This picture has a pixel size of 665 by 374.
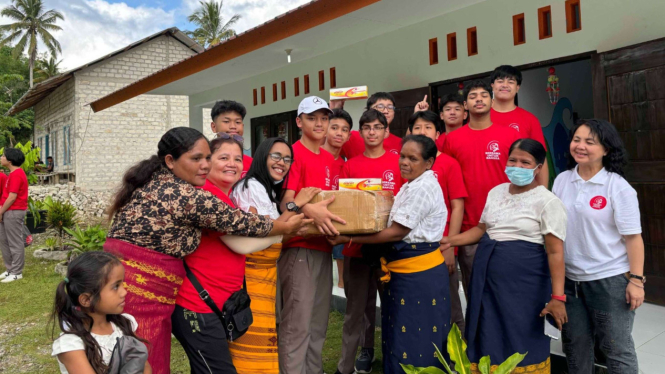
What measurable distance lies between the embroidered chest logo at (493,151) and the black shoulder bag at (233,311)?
1861 mm

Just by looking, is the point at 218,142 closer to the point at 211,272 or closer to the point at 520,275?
the point at 211,272

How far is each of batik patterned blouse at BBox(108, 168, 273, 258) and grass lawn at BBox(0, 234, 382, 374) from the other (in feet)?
3.42

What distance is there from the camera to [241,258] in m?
2.31

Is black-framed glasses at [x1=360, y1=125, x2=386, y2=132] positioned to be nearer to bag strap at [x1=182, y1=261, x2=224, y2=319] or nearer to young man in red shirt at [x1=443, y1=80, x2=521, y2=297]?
young man in red shirt at [x1=443, y1=80, x2=521, y2=297]

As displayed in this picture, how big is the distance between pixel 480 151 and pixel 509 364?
143 cm

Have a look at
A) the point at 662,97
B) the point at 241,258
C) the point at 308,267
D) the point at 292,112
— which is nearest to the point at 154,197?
the point at 241,258

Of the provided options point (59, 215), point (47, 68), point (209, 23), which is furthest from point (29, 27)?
point (59, 215)

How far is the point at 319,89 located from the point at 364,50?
3.92 ft

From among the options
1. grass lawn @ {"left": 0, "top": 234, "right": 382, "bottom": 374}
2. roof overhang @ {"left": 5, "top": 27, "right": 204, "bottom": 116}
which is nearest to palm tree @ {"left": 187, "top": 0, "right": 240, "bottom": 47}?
roof overhang @ {"left": 5, "top": 27, "right": 204, "bottom": 116}

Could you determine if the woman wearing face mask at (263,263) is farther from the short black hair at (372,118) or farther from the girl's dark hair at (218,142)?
the short black hair at (372,118)

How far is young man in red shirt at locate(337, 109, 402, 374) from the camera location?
3.27 m

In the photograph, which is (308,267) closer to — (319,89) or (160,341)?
(160,341)

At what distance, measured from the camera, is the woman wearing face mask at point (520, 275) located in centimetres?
247

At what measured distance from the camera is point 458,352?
250 centimetres
